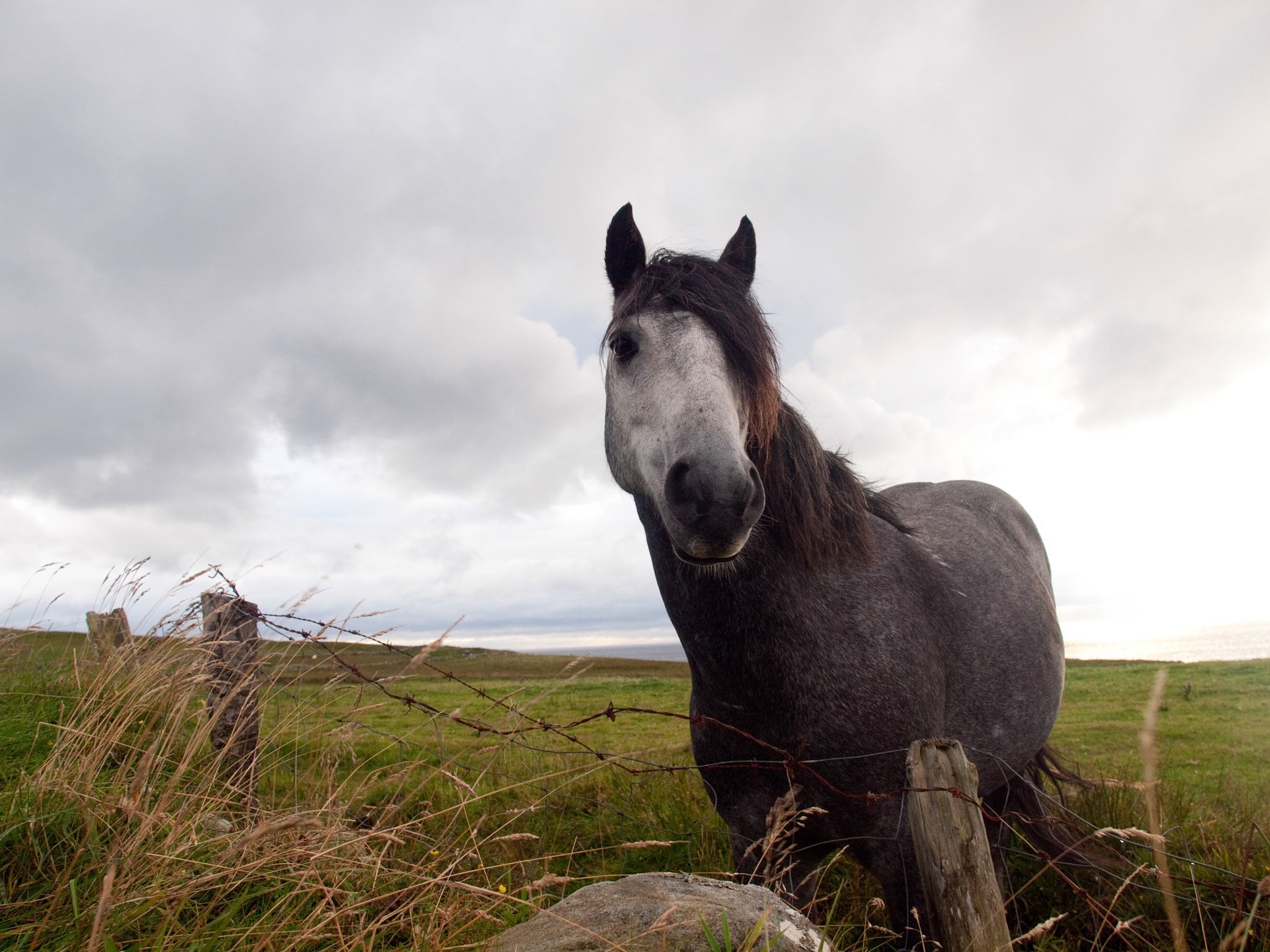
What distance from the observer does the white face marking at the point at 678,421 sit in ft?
7.84

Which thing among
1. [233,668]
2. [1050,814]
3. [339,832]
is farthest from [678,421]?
[1050,814]

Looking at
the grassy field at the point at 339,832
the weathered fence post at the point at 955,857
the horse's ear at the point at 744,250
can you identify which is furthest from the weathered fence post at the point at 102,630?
the weathered fence post at the point at 955,857

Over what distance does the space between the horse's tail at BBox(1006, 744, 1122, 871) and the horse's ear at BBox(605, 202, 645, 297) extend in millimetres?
3978

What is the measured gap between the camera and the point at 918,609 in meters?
3.35

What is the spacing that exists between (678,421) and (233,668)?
2.80 m

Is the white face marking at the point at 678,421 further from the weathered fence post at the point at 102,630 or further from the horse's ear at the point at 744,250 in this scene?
the weathered fence post at the point at 102,630

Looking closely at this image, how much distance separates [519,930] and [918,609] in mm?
2372

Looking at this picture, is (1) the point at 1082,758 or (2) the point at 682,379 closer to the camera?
(2) the point at 682,379

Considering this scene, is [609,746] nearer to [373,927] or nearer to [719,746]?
[719,746]

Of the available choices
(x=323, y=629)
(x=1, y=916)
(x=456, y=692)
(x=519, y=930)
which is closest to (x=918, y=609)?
(x=519, y=930)

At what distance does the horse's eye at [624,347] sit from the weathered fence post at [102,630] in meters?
3.74

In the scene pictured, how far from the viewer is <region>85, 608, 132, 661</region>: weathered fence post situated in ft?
15.5

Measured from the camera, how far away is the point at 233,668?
140 inches

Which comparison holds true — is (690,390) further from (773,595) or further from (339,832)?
(339,832)
